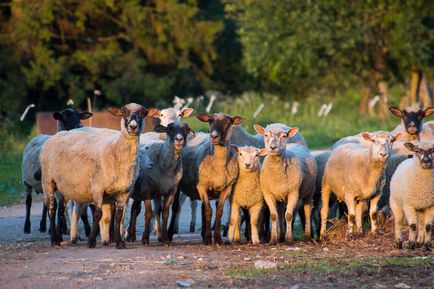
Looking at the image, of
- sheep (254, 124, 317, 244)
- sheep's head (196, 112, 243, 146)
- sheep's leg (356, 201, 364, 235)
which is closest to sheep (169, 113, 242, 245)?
sheep's head (196, 112, 243, 146)

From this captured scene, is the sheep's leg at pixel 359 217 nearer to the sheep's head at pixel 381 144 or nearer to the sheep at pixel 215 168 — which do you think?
the sheep's head at pixel 381 144

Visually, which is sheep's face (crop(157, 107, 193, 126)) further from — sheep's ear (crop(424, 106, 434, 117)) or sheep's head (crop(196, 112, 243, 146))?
sheep's ear (crop(424, 106, 434, 117))

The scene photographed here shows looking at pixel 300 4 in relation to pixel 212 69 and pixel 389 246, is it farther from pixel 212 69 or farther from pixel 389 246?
pixel 389 246

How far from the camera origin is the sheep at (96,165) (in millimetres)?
14141

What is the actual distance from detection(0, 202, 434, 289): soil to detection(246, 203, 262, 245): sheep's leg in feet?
1.64

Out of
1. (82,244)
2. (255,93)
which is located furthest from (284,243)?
(255,93)

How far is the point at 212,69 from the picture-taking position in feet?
138

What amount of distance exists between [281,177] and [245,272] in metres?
3.49

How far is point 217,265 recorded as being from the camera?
12.1m

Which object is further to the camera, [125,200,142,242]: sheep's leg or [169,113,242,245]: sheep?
[125,200,142,242]: sheep's leg

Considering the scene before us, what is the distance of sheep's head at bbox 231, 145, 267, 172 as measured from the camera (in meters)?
14.8

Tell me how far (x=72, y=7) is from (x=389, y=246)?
26.6m

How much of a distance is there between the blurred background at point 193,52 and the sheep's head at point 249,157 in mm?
18833

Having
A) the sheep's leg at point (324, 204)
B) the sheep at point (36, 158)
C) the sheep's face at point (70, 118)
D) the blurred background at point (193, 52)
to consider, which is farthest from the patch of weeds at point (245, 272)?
the blurred background at point (193, 52)
